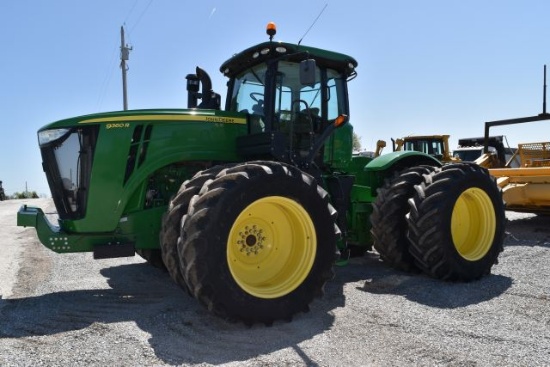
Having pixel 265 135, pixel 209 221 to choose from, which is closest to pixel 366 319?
pixel 209 221

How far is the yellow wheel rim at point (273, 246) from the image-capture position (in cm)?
416

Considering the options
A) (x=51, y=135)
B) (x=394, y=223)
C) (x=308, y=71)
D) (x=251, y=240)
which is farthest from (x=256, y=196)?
(x=394, y=223)

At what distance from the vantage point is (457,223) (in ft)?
19.2

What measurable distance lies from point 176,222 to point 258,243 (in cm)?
76

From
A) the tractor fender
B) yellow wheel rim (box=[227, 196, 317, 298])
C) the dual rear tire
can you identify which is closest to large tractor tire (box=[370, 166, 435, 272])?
the dual rear tire

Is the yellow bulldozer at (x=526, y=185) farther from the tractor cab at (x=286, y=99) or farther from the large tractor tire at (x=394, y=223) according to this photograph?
the tractor cab at (x=286, y=99)

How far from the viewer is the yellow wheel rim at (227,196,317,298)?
4.16 m

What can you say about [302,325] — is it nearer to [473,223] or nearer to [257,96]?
[257,96]

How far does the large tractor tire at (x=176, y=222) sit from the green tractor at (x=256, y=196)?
10 mm

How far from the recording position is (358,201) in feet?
20.4

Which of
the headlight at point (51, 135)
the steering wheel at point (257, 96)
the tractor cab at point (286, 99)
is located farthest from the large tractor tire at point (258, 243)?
the headlight at point (51, 135)

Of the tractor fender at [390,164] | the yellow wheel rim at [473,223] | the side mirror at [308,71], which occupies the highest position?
the side mirror at [308,71]

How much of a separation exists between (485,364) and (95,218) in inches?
135

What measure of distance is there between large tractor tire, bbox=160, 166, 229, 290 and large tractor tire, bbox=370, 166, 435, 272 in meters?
2.38
